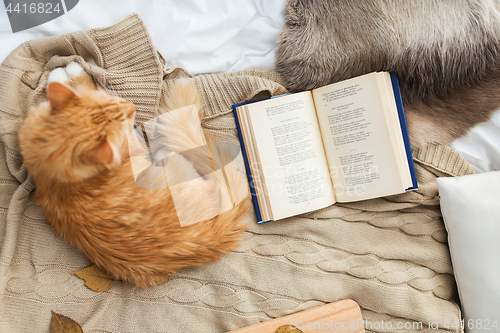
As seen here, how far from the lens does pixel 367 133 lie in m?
0.98

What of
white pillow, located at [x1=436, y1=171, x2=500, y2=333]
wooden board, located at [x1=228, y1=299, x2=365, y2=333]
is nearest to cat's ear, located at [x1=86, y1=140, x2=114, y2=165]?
wooden board, located at [x1=228, y1=299, x2=365, y2=333]

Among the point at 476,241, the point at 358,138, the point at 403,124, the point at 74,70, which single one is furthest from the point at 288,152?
the point at 74,70

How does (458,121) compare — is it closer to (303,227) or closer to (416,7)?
(416,7)

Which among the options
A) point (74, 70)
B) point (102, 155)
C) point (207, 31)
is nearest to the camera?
point (102, 155)

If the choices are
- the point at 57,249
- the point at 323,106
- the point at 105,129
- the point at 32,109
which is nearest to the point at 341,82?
the point at 323,106

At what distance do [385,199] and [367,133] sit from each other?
0.86 feet

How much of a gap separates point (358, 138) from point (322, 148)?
0.13m

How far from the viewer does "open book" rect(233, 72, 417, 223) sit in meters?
0.98

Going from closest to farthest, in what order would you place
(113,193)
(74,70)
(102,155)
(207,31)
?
1. (102,155)
2. (113,193)
3. (74,70)
4. (207,31)

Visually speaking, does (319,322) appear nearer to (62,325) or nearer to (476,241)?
(476,241)

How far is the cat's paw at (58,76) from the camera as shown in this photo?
0.93 m

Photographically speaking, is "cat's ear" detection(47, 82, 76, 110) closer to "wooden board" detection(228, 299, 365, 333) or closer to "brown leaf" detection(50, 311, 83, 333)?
"brown leaf" detection(50, 311, 83, 333)

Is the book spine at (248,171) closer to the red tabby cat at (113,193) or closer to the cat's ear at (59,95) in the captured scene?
the red tabby cat at (113,193)

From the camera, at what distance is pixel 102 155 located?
0.72 m
